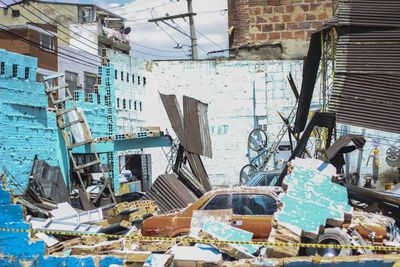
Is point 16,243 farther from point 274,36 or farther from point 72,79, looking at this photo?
point 72,79

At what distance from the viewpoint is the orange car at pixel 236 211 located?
9695 mm

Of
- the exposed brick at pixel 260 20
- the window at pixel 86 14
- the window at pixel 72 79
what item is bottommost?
the window at pixel 72 79

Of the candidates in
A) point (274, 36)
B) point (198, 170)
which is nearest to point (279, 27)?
point (274, 36)

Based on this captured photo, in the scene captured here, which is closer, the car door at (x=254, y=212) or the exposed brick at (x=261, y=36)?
the car door at (x=254, y=212)

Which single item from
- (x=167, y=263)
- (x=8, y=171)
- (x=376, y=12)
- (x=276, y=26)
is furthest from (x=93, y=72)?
(x=167, y=263)

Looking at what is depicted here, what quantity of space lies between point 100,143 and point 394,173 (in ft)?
42.5

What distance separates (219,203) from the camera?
1008 centimetres

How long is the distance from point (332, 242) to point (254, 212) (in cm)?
169

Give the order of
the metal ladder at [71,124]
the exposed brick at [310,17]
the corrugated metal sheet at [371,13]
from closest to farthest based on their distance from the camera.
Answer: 1. the corrugated metal sheet at [371,13]
2. the metal ladder at [71,124]
3. the exposed brick at [310,17]

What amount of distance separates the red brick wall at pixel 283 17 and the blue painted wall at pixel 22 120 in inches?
542

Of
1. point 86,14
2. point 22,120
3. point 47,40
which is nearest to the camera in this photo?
point 22,120

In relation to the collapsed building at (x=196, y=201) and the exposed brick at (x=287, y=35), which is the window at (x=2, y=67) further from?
the exposed brick at (x=287, y=35)

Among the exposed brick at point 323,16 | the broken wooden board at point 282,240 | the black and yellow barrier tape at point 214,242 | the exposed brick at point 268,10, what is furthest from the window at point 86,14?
the broken wooden board at point 282,240

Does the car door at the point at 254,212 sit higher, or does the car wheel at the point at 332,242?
the car door at the point at 254,212
